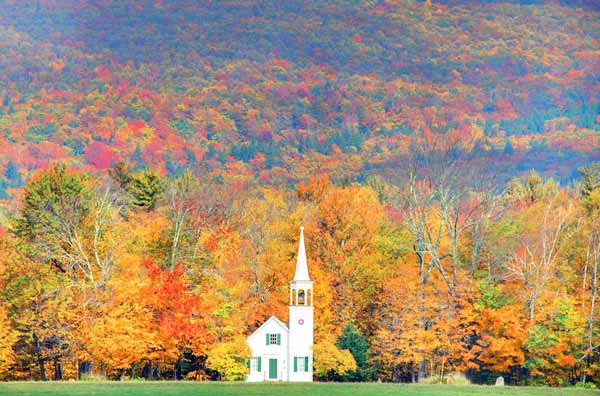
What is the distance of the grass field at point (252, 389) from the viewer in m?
54.6

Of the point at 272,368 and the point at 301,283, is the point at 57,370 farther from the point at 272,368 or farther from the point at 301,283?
the point at 301,283

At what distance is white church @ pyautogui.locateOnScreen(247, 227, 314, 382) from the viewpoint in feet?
230

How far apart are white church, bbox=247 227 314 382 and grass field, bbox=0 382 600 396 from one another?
6.89 m

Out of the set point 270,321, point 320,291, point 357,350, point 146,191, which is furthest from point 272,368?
point 146,191

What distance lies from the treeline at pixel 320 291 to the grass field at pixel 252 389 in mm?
6380

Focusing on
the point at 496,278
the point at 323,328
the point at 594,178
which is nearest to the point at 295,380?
the point at 323,328

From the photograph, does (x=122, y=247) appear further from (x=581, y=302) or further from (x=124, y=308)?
(x=581, y=302)

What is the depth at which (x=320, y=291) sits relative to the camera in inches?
2955

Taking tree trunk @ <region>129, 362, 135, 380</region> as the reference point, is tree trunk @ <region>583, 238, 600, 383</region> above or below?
above

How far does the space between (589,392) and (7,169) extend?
156 meters

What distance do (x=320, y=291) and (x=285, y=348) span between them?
601 cm

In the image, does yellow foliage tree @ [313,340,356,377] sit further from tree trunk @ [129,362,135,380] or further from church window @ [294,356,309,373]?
tree trunk @ [129,362,135,380]

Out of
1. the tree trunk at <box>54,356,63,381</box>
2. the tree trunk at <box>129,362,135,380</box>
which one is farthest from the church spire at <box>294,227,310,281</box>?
the tree trunk at <box>54,356,63,381</box>

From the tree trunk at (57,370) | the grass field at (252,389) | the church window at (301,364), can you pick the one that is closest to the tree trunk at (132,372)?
the tree trunk at (57,370)
